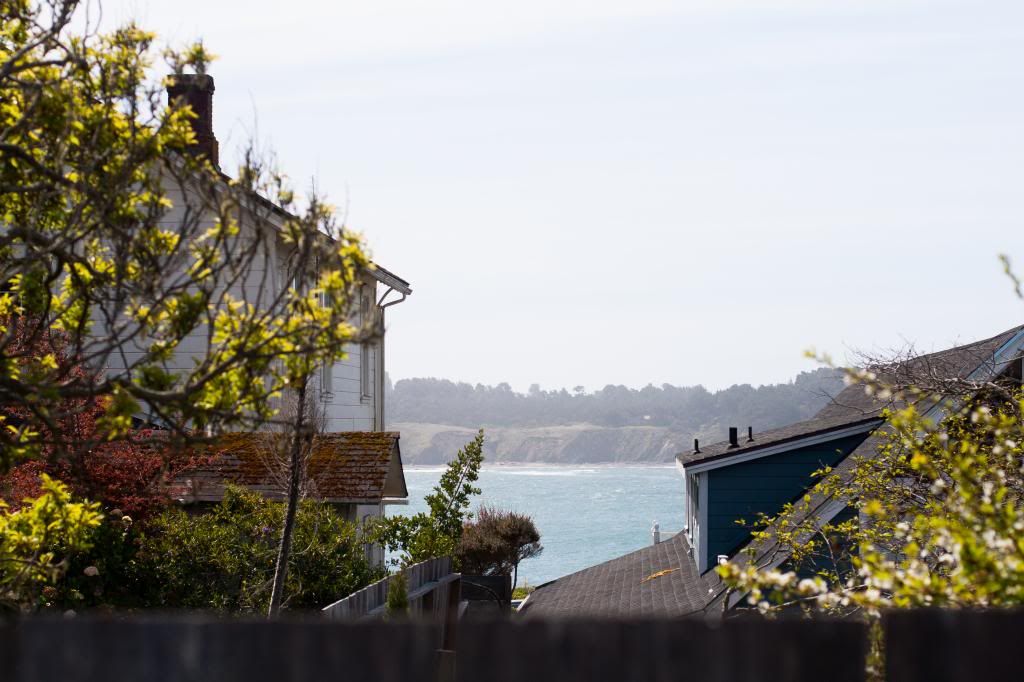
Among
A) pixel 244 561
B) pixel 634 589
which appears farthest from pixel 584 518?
pixel 244 561

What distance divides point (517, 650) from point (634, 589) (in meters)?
21.5

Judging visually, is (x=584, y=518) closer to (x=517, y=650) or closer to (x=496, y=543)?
(x=496, y=543)

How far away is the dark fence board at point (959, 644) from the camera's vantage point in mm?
4500

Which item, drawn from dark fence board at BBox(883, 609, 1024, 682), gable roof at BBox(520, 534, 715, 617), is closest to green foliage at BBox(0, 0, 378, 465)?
dark fence board at BBox(883, 609, 1024, 682)

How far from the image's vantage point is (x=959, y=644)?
4512 mm

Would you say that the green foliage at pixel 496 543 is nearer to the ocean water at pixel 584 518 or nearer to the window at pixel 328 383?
the ocean water at pixel 584 518

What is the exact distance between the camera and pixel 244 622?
183 inches

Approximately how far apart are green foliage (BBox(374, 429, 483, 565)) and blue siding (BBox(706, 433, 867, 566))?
463cm

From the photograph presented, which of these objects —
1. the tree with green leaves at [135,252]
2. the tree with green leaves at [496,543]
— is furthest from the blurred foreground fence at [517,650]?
the tree with green leaves at [496,543]

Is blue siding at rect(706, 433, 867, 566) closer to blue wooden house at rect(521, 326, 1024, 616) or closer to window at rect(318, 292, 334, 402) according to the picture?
blue wooden house at rect(521, 326, 1024, 616)

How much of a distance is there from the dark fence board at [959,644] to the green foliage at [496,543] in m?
39.1

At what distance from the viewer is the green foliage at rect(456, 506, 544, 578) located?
43.6 meters

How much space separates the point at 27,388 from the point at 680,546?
25.2 metres

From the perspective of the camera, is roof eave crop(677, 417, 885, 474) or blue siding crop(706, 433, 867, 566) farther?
blue siding crop(706, 433, 867, 566)
